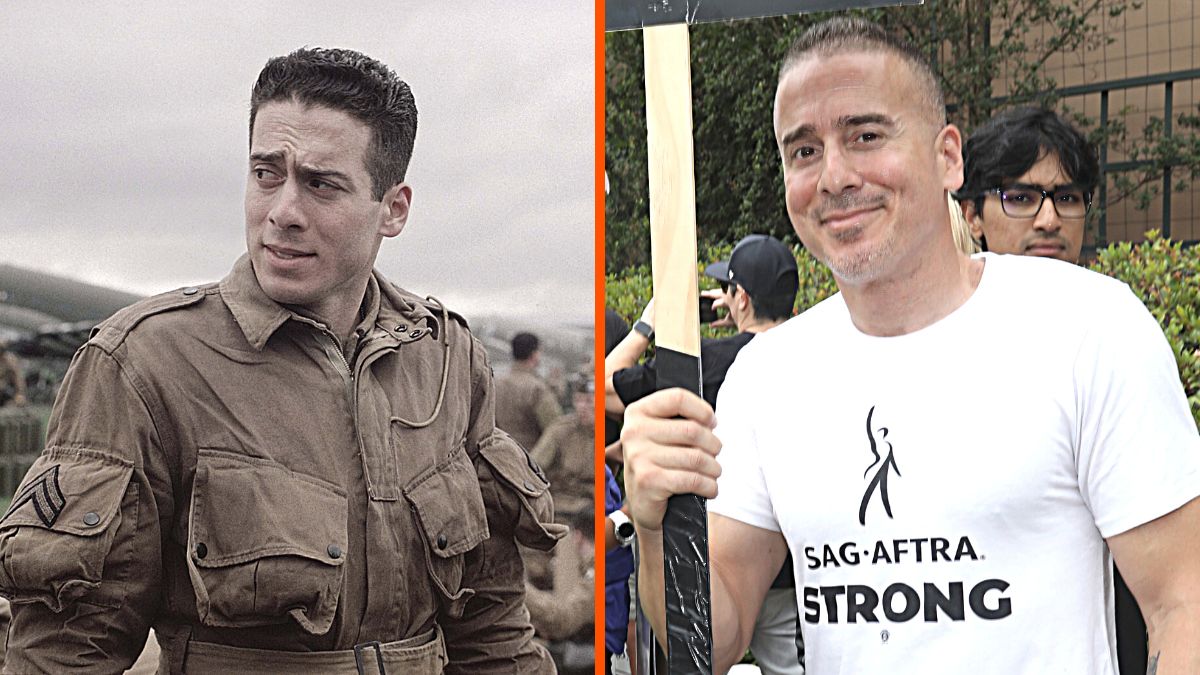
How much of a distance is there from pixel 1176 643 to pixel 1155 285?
853 mm

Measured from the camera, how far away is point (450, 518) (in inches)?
87.5

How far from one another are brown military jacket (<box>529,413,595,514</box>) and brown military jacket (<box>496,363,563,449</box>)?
0.02 m

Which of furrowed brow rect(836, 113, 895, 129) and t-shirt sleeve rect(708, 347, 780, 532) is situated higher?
furrowed brow rect(836, 113, 895, 129)

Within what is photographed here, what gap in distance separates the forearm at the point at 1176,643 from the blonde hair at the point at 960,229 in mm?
703

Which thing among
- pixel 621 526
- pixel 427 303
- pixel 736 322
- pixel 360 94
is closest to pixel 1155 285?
pixel 736 322

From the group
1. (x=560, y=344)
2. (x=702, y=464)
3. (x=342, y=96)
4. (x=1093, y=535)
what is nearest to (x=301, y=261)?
(x=342, y=96)

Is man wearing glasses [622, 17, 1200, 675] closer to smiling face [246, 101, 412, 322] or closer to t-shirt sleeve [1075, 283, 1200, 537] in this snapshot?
t-shirt sleeve [1075, 283, 1200, 537]

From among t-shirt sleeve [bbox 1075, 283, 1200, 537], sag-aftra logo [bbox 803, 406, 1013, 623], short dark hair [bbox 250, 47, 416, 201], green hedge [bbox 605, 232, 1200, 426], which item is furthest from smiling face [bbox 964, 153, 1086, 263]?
short dark hair [bbox 250, 47, 416, 201]

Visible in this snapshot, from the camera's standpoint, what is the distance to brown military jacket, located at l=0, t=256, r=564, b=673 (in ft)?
6.88

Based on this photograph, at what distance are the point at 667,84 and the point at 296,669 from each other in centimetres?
125

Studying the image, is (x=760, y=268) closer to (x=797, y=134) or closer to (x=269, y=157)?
(x=797, y=134)

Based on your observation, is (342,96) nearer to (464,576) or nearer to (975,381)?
(464,576)

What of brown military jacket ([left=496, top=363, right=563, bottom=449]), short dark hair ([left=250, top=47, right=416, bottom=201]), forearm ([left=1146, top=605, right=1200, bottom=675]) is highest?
short dark hair ([left=250, top=47, right=416, bottom=201])

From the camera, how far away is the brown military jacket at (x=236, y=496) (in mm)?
2096
